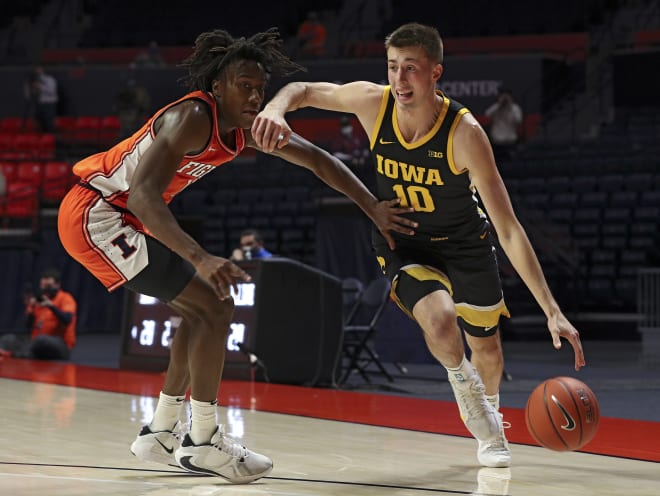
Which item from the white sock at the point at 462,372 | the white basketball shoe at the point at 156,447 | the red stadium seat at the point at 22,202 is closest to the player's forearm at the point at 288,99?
the white sock at the point at 462,372

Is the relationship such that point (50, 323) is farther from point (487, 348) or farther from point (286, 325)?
point (487, 348)

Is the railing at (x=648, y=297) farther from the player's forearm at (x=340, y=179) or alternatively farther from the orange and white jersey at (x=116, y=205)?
the orange and white jersey at (x=116, y=205)

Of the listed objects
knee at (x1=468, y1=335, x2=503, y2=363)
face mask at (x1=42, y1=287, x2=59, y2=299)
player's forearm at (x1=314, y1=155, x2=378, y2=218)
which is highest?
player's forearm at (x1=314, y1=155, x2=378, y2=218)

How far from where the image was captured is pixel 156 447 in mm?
4512

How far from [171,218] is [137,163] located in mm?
475

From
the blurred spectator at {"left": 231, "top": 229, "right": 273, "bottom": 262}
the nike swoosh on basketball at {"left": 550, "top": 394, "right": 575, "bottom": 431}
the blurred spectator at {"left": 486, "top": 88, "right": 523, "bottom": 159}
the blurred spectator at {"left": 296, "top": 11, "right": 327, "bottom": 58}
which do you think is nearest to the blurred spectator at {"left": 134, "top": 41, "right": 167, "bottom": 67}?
the blurred spectator at {"left": 296, "top": 11, "right": 327, "bottom": 58}

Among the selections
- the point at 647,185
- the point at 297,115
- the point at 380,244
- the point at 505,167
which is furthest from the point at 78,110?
the point at 380,244

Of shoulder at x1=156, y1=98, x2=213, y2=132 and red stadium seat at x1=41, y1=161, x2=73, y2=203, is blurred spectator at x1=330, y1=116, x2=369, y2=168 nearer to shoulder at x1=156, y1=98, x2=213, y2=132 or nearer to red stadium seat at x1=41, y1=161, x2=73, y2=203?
red stadium seat at x1=41, y1=161, x2=73, y2=203

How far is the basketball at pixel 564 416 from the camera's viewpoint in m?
4.37

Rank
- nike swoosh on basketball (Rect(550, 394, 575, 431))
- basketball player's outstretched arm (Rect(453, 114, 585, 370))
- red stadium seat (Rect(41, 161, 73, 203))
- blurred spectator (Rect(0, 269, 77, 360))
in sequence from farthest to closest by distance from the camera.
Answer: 1. red stadium seat (Rect(41, 161, 73, 203))
2. blurred spectator (Rect(0, 269, 77, 360))
3. basketball player's outstretched arm (Rect(453, 114, 585, 370))
4. nike swoosh on basketball (Rect(550, 394, 575, 431))

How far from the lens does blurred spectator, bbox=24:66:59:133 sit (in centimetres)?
1895

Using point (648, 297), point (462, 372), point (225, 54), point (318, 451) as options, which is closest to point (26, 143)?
point (648, 297)

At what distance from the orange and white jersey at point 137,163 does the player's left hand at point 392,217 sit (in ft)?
2.35

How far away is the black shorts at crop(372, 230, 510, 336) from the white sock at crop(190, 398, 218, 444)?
40.8 inches
